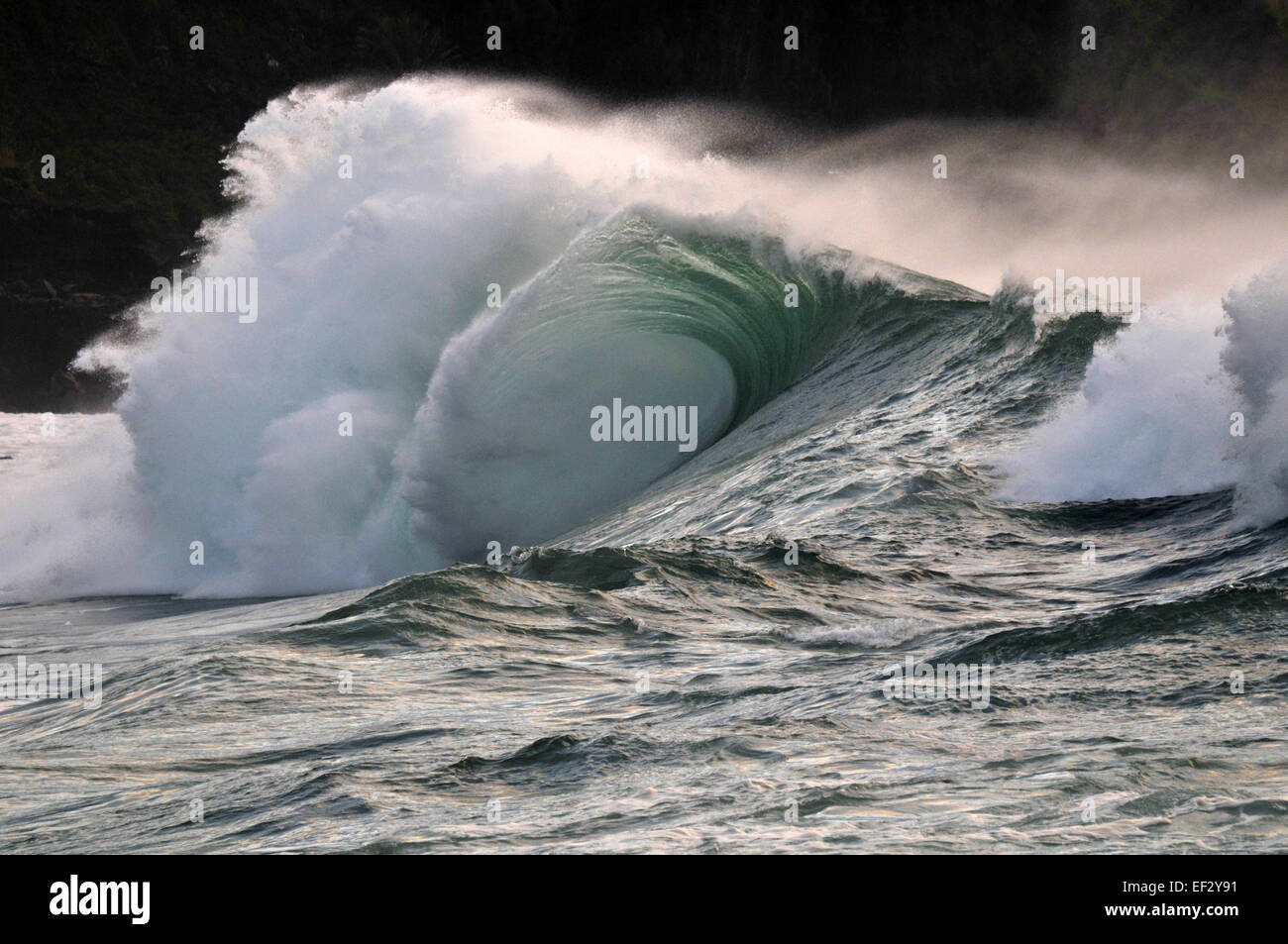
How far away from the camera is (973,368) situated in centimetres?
1555

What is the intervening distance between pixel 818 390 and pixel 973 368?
211 centimetres

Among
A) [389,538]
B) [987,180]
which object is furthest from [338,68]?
[389,538]

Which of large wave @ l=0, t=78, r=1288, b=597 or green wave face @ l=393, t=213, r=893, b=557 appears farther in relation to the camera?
green wave face @ l=393, t=213, r=893, b=557

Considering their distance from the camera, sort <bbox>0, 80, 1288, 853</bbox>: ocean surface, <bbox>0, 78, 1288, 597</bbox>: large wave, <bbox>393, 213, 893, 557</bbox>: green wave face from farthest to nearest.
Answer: <bbox>393, 213, 893, 557</bbox>: green wave face → <bbox>0, 78, 1288, 597</bbox>: large wave → <bbox>0, 80, 1288, 853</bbox>: ocean surface

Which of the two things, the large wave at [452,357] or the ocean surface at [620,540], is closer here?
the ocean surface at [620,540]

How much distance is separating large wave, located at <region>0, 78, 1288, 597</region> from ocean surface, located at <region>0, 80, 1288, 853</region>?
6cm

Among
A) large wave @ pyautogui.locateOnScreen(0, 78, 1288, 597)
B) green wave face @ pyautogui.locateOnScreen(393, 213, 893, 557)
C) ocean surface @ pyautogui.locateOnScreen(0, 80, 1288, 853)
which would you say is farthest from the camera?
green wave face @ pyautogui.locateOnScreen(393, 213, 893, 557)

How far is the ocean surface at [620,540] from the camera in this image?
5.07 meters

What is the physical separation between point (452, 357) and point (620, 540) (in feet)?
13.0

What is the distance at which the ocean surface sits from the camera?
5074 millimetres

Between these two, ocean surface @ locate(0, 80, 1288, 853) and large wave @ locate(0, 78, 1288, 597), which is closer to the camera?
ocean surface @ locate(0, 80, 1288, 853)

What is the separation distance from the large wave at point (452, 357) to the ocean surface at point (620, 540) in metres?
0.06

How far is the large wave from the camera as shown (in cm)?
1499

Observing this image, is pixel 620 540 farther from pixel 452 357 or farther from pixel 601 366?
pixel 452 357
